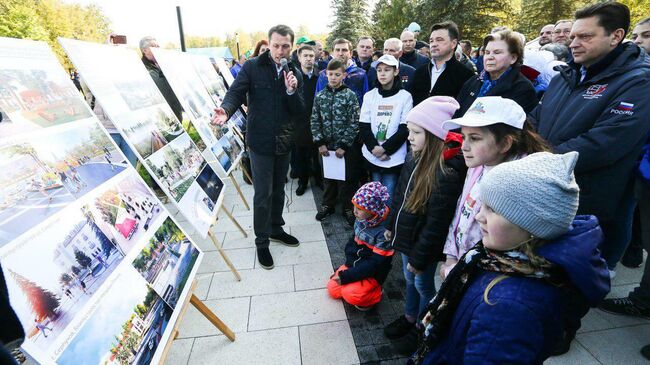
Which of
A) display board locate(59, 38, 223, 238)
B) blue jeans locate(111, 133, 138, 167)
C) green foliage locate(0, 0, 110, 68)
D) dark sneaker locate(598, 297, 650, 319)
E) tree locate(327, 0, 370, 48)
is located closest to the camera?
display board locate(59, 38, 223, 238)

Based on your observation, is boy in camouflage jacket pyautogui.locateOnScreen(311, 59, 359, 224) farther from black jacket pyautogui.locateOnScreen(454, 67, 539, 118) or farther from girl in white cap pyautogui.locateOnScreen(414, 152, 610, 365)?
girl in white cap pyautogui.locateOnScreen(414, 152, 610, 365)

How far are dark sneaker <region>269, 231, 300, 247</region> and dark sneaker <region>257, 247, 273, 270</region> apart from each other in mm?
358

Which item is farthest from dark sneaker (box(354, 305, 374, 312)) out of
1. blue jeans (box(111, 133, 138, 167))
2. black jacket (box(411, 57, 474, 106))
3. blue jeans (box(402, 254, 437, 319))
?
blue jeans (box(111, 133, 138, 167))

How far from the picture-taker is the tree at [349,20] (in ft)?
97.4

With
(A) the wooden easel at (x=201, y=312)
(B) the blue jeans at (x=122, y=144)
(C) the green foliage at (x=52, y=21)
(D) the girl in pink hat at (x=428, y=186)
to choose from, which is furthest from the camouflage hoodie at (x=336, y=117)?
(C) the green foliage at (x=52, y=21)

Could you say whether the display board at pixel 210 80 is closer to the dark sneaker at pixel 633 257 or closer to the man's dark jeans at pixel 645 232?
the man's dark jeans at pixel 645 232

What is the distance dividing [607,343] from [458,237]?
5.20ft

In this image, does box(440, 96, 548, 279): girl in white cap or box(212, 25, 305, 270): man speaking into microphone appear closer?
box(440, 96, 548, 279): girl in white cap

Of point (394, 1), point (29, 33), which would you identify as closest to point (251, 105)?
point (29, 33)

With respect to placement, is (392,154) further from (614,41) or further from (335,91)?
(614,41)

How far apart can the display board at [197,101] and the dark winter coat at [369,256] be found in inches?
77.5

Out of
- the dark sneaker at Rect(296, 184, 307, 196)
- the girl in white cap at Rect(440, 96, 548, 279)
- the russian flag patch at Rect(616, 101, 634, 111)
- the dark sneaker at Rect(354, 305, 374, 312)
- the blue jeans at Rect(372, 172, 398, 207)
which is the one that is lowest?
the dark sneaker at Rect(296, 184, 307, 196)

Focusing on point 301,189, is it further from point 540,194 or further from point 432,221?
point 540,194

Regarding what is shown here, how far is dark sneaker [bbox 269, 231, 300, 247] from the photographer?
3.58m
